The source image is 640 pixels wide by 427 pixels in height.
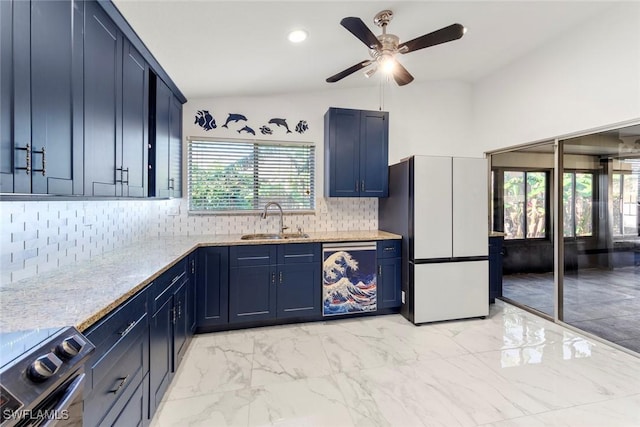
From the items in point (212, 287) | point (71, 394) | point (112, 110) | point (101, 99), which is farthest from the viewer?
point (212, 287)

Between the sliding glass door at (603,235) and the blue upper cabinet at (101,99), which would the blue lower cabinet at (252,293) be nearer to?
the blue upper cabinet at (101,99)

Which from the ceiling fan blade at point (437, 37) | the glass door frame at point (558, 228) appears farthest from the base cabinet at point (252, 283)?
the glass door frame at point (558, 228)

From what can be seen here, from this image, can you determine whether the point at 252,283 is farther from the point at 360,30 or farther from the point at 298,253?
the point at 360,30

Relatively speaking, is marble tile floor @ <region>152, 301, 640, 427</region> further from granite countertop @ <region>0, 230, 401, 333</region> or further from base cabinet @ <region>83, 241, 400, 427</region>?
granite countertop @ <region>0, 230, 401, 333</region>

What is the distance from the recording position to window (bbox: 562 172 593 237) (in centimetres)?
Result: 306

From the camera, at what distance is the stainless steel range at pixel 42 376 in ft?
2.37

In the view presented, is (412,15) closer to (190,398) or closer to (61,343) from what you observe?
(61,343)

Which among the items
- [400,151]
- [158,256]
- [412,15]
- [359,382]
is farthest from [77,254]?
[400,151]

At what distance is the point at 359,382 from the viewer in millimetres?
2170

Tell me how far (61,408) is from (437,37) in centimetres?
263

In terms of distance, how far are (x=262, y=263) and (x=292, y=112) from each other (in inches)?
76.3

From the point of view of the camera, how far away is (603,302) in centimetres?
313

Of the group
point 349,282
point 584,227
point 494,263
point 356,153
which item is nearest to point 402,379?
point 349,282

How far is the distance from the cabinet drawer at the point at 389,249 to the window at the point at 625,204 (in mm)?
2041
